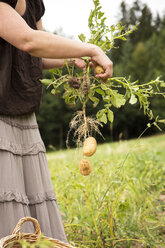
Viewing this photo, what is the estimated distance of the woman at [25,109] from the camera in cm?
124

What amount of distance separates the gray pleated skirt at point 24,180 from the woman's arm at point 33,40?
0.40m

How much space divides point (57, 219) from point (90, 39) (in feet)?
3.23

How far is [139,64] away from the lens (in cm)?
2434

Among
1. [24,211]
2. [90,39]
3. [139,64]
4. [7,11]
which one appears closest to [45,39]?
[7,11]

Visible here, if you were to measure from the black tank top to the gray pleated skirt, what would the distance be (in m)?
0.07

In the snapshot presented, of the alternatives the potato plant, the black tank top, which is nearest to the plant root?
the potato plant

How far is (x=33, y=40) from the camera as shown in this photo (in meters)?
1.22

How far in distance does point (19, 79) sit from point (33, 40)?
302mm

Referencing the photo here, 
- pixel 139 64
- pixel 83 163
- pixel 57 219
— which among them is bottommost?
pixel 57 219

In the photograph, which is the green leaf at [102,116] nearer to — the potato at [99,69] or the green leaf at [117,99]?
the green leaf at [117,99]

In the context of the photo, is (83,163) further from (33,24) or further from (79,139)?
(33,24)

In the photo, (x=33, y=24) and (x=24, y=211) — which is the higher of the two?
(x=33, y=24)

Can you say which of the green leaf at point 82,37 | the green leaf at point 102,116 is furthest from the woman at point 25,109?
the green leaf at point 102,116

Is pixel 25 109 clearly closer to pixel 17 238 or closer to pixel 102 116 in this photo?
pixel 102 116
